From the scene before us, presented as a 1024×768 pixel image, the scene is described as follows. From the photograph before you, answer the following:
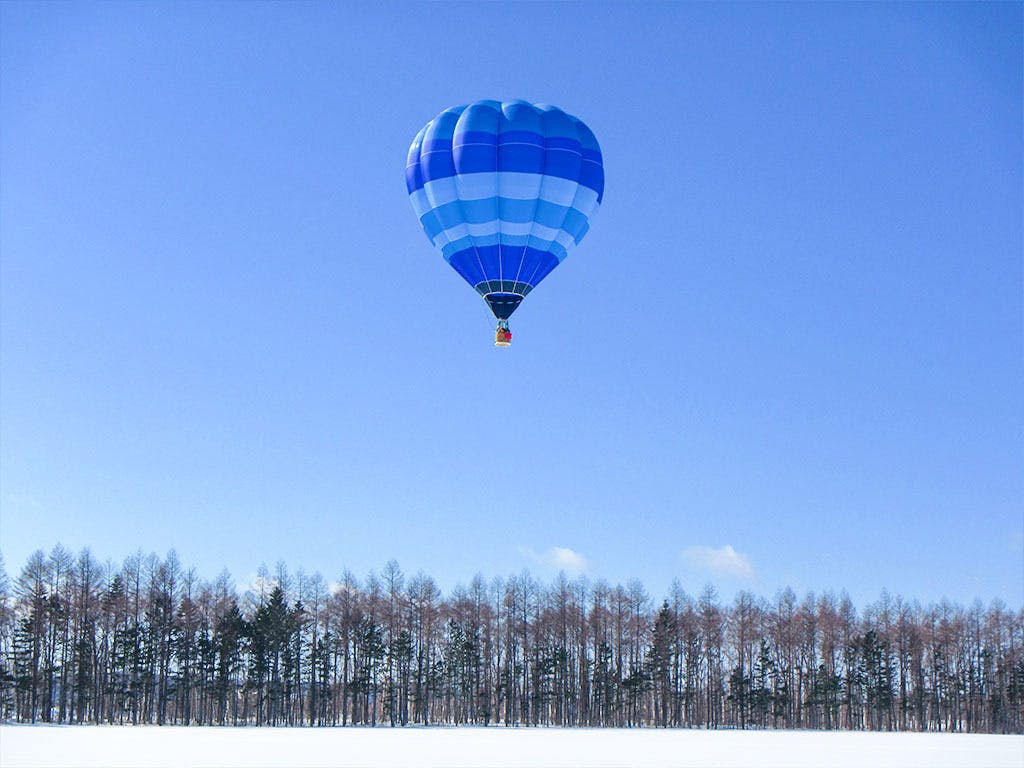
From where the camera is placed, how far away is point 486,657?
78.9 meters

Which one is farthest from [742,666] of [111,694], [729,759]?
[729,759]

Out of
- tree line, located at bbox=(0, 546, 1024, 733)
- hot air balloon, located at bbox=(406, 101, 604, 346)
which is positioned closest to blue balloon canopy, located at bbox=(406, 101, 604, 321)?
hot air balloon, located at bbox=(406, 101, 604, 346)

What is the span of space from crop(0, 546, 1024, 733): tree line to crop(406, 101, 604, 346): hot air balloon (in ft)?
142

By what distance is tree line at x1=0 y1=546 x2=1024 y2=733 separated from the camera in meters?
68.5

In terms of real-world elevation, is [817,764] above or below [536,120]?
below

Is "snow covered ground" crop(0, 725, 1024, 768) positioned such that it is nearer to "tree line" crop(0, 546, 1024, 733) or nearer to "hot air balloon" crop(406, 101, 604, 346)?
"hot air balloon" crop(406, 101, 604, 346)

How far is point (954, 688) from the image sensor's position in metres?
83.4

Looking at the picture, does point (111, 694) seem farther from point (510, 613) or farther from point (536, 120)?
point (536, 120)

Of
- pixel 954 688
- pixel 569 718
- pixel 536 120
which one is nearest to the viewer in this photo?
pixel 536 120

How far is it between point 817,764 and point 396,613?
2136 inches

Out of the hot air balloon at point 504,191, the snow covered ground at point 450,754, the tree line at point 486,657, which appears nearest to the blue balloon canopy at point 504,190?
the hot air balloon at point 504,191

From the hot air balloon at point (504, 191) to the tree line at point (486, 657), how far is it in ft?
142

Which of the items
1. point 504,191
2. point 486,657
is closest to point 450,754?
point 504,191

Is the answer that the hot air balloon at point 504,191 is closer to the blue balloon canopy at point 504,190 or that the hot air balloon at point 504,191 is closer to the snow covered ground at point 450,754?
the blue balloon canopy at point 504,190
